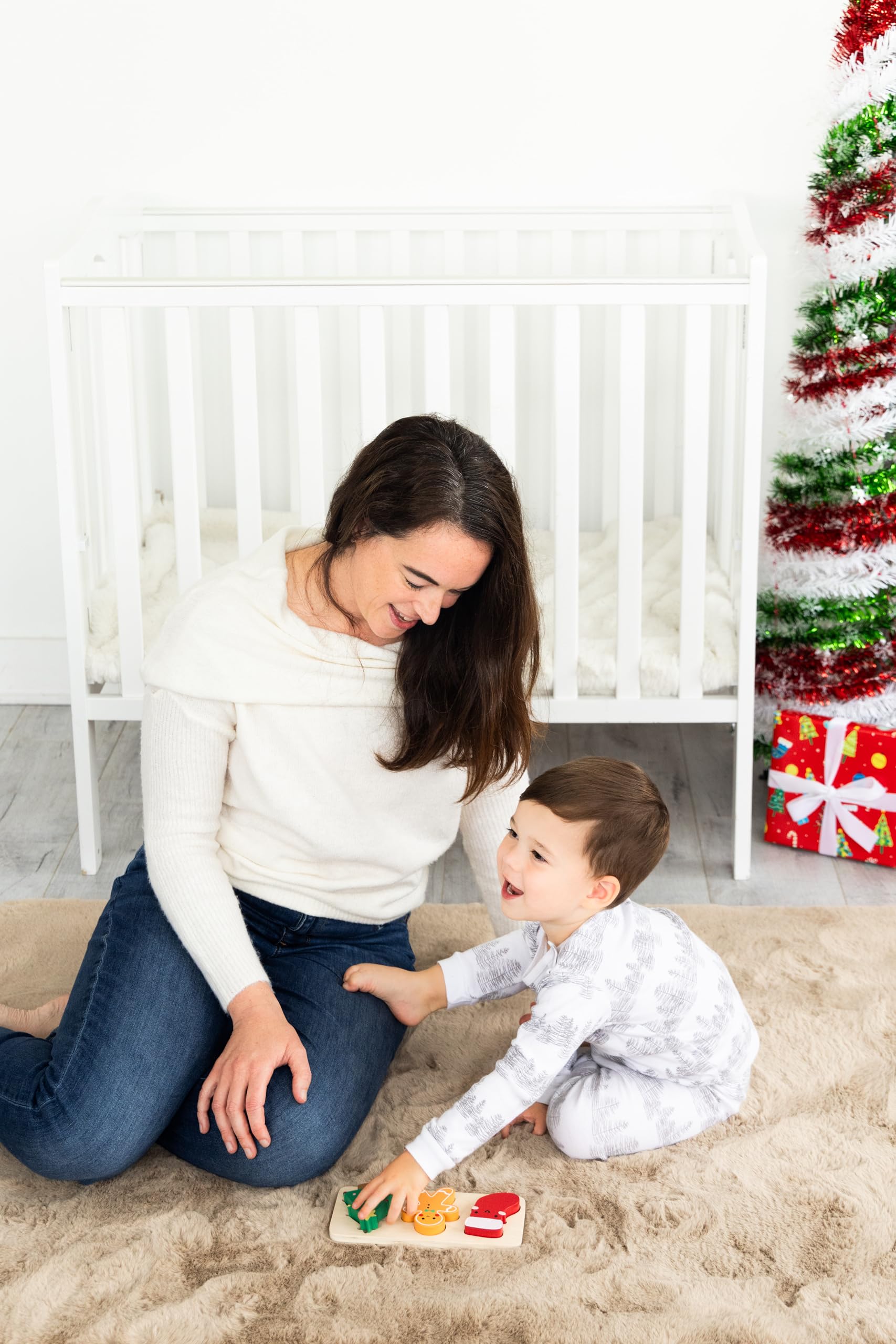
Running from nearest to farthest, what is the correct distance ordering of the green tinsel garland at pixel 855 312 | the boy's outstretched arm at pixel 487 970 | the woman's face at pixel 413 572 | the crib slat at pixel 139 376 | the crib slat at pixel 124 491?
1. the woman's face at pixel 413 572
2. the boy's outstretched arm at pixel 487 970
3. the crib slat at pixel 124 491
4. the green tinsel garland at pixel 855 312
5. the crib slat at pixel 139 376

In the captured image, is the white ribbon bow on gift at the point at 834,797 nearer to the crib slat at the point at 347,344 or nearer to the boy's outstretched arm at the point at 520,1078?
the boy's outstretched arm at the point at 520,1078

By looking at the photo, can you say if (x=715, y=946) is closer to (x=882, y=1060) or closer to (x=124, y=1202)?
(x=882, y=1060)

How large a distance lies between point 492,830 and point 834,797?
0.77 metres

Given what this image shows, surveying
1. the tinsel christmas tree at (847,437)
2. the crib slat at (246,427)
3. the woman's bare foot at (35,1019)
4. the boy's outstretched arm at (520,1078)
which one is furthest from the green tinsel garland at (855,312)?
the woman's bare foot at (35,1019)

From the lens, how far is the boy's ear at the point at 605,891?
4.47 feet

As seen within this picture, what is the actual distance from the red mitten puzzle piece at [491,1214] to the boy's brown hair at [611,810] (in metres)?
0.34

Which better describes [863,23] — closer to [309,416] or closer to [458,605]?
[309,416]

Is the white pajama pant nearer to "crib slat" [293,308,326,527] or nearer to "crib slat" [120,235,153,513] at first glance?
"crib slat" [293,308,326,527]

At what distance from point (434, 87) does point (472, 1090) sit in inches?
77.4

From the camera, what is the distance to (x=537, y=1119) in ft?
4.93

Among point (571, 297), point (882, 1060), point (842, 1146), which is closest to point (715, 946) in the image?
point (882, 1060)

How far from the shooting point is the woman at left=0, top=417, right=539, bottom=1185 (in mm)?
1325

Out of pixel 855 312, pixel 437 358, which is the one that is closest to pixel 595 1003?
pixel 437 358

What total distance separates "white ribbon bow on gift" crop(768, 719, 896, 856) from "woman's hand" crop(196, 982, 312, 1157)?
1.08m
